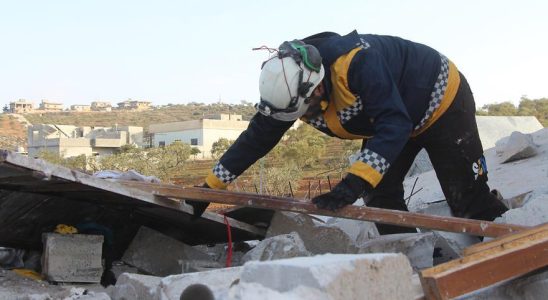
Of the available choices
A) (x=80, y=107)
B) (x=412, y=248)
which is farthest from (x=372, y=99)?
(x=80, y=107)

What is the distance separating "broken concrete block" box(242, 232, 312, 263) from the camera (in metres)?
3.45

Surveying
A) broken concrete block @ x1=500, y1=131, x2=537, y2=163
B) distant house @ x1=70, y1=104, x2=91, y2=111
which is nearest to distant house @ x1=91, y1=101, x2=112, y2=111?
distant house @ x1=70, y1=104, x2=91, y2=111

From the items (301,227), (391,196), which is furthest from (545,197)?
(301,227)

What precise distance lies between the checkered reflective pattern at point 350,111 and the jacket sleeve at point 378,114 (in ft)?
0.27

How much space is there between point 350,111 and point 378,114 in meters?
0.25

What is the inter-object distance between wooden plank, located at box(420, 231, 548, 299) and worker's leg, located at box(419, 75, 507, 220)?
1374mm

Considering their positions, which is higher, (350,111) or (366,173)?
(350,111)

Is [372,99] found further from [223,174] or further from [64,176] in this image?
[64,176]

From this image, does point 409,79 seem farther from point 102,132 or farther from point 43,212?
point 102,132

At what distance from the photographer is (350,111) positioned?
3428 millimetres

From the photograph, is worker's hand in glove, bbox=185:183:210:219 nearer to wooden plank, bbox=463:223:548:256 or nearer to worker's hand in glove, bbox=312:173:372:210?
worker's hand in glove, bbox=312:173:372:210

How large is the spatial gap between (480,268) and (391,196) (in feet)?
6.78

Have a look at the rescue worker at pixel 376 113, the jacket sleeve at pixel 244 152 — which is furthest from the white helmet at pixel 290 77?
the jacket sleeve at pixel 244 152

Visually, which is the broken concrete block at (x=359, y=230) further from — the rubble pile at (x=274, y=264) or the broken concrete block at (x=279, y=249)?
the broken concrete block at (x=279, y=249)
